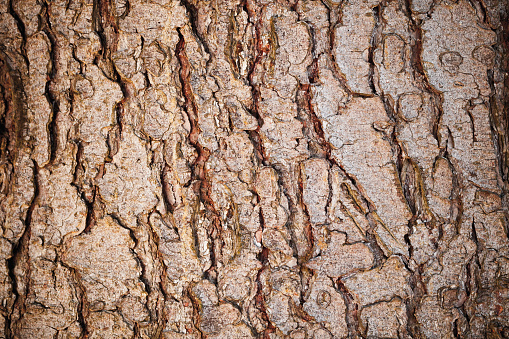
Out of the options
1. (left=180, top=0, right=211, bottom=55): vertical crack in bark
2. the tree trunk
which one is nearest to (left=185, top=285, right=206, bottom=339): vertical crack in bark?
the tree trunk

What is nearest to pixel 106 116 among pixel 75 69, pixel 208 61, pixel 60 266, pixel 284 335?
pixel 75 69

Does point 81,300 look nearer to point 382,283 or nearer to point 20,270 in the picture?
point 20,270

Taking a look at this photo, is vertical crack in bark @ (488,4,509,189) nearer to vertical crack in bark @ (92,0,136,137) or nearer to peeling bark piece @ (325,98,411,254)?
peeling bark piece @ (325,98,411,254)

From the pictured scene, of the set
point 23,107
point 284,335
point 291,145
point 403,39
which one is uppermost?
point 403,39

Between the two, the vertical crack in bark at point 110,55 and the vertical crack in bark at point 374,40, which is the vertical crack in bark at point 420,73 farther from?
the vertical crack in bark at point 110,55

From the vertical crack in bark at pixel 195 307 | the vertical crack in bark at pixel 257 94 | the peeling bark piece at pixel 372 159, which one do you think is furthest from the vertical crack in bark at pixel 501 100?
the vertical crack in bark at pixel 195 307

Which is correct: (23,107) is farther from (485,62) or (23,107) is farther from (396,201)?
(485,62)

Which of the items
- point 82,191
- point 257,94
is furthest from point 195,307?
point 257,94

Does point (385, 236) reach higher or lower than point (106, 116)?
lower
